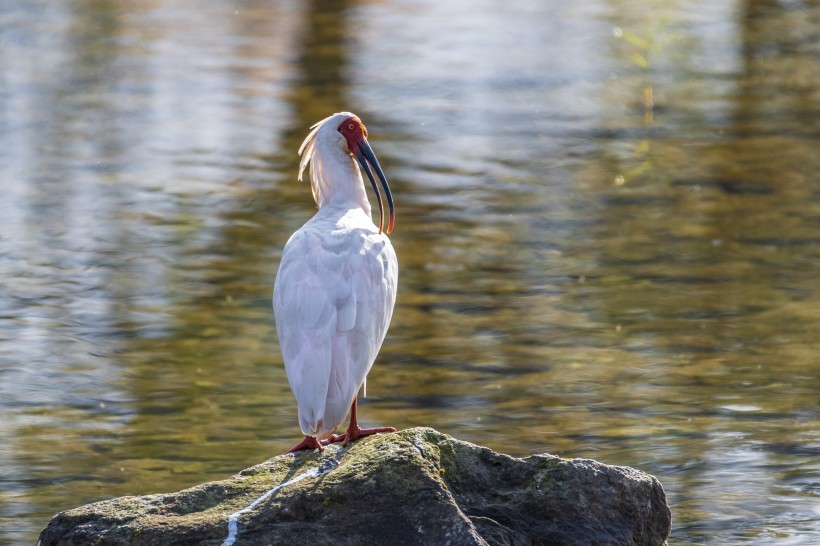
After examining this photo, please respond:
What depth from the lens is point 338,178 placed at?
7656mm

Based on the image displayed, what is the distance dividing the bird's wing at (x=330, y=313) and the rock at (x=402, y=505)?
1.18 feet

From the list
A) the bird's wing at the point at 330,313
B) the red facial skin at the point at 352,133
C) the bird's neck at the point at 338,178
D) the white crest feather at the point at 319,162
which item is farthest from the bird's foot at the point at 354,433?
the red facial skin at the point at 352,133

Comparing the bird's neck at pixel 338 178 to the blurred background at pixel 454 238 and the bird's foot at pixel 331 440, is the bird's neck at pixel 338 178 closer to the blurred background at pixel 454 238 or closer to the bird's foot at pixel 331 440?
the bird's foot at pixel 331 440

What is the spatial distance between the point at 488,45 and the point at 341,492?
14.6 meters

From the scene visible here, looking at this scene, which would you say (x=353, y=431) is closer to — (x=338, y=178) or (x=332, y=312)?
(x=332, y=312)

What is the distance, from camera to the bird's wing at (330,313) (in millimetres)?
6465

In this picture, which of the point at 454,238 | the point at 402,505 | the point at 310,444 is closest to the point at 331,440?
the point at 310,444

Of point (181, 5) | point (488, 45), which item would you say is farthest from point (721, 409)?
point (181, 5)

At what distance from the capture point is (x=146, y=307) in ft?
37.5

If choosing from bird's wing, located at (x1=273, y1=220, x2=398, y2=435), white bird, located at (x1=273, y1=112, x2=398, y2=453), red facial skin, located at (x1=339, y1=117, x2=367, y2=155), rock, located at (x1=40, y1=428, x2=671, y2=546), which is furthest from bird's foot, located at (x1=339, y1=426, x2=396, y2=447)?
red facial skin, located at (x1=339, y1=117, x2=367, y2=155)

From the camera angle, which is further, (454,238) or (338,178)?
(454,238)

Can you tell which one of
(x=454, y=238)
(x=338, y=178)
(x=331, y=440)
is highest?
(x=338, y=178)

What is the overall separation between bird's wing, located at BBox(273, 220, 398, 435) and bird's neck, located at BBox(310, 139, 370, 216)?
52 centimetres

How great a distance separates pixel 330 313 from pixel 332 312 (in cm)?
1
